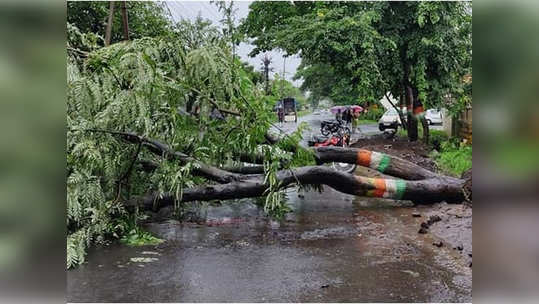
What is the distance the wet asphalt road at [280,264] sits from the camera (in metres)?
3.09

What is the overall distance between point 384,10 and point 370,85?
6.09 feet

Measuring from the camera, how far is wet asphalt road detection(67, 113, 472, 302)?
3.09 meters

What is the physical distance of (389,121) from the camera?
17.5 meters

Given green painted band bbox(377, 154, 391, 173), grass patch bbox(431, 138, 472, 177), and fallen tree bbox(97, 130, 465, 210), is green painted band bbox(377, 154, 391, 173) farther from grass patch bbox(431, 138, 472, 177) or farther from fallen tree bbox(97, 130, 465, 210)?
grass patch bbox(431, 138, 472, 177)

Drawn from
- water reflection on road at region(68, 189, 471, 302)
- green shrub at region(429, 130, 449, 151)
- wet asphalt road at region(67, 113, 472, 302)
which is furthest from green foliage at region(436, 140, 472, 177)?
water reflection on road at region(68, 189, 471, 302)

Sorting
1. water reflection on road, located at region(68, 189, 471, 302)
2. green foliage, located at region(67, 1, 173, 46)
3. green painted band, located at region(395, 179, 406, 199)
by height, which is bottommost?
water reflection on road, located at region(68, 189, 471, 302)

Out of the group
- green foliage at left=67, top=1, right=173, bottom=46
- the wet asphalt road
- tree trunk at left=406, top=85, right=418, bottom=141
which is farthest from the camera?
green foliage at left=67, top=1, right=173, bottom=46

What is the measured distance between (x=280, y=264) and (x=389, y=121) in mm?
14565

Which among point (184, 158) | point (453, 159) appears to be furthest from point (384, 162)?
point (453, 159)

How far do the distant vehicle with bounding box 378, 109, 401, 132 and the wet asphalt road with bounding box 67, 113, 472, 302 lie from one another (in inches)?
474

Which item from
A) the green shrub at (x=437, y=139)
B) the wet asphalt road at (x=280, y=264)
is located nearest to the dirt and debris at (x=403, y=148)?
the green shrub at (x=437, y=139)

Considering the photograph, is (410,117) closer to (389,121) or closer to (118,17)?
(389,121)

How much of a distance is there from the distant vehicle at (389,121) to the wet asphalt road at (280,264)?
1203 cm
